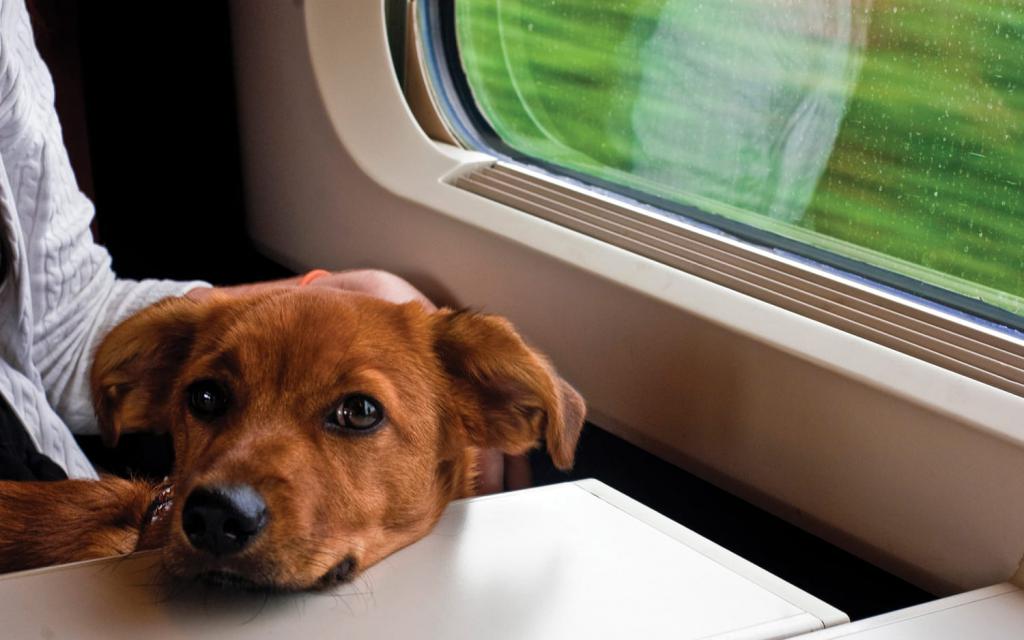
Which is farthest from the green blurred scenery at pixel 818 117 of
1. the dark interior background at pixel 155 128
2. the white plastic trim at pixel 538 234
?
the dark interior background at pixel 155 128

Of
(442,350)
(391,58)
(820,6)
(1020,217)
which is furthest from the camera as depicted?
(391,58)

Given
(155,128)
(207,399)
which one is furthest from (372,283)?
(207,399)

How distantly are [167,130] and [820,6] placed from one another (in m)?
1.45

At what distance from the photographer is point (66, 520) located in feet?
3.68

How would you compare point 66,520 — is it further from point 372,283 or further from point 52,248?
point 372,283

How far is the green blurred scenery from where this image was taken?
134cm

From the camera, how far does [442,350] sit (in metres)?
1.17

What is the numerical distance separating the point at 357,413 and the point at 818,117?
0.83 m

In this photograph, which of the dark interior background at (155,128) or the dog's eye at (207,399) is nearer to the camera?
the dog's eye at (207,399)

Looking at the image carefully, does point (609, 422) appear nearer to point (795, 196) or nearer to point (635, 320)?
point (635, 320)

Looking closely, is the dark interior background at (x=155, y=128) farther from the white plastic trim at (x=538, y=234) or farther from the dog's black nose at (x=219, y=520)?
the dog's black nose at (x=219, y=520)

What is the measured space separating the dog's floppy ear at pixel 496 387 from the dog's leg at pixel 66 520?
340 millimetres

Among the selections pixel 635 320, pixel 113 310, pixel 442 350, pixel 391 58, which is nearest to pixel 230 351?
pixel 442 350

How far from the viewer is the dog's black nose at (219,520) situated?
89 centimetres
